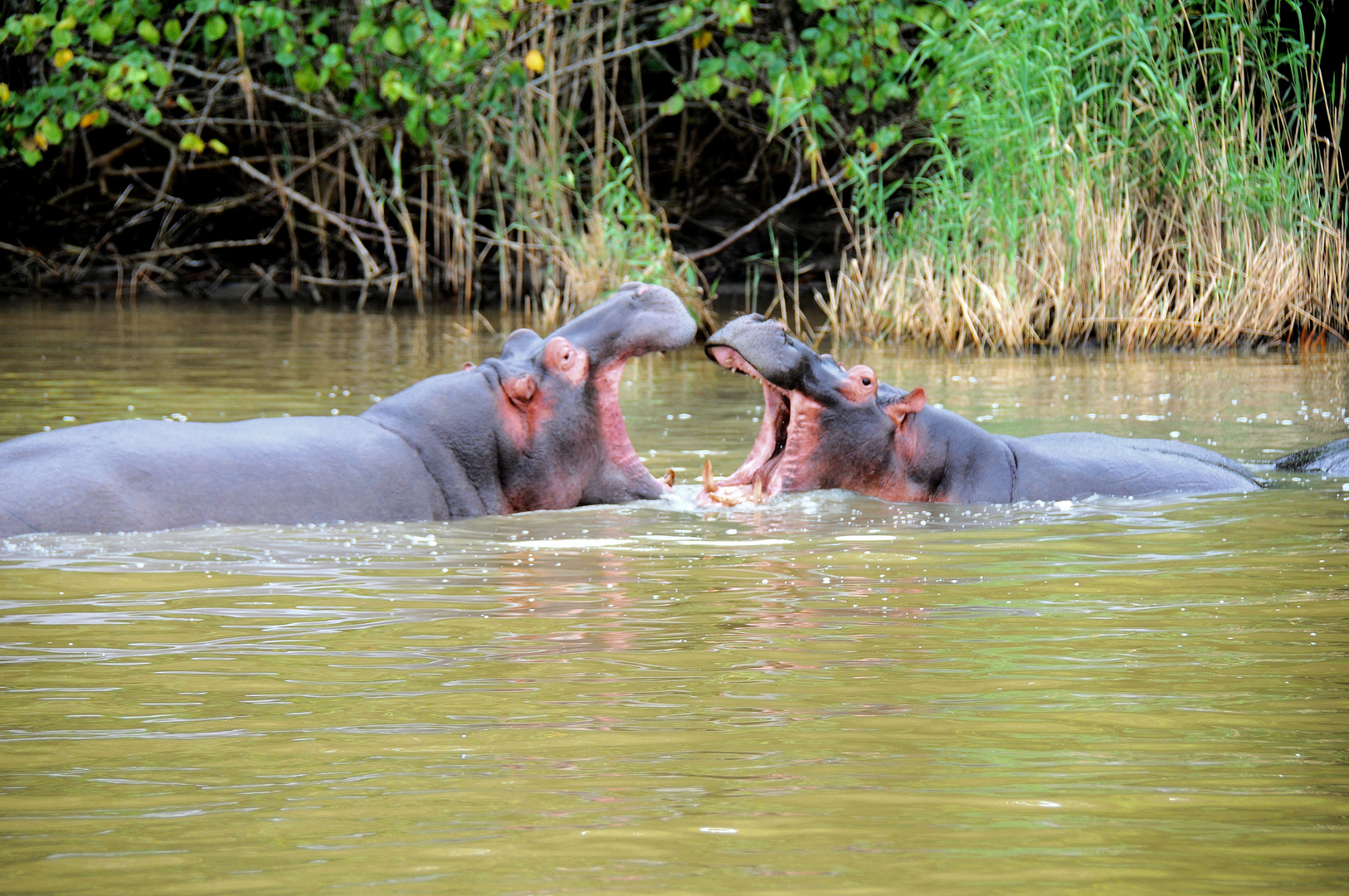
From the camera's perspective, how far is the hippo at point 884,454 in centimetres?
506

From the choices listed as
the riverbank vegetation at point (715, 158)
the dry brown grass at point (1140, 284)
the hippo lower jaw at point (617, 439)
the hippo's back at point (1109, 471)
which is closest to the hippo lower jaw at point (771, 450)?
the hippo lower jaw at point (617, 439)

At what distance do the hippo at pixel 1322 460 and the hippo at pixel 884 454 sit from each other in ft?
0.93

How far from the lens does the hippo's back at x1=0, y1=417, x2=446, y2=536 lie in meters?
4.38

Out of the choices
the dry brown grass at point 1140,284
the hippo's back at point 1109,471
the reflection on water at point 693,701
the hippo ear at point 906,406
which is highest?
the dry brown grass at point 1140,284

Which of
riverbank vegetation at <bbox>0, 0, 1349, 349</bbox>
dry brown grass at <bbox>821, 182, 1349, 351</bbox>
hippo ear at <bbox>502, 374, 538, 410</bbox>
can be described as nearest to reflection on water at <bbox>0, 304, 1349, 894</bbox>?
hippo ear at <bbox>502, 374, 538, 410</bbox>

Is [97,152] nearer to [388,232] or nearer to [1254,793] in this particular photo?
[388,232]

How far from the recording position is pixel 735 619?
11.3 ft

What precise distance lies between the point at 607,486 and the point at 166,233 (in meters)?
11.9

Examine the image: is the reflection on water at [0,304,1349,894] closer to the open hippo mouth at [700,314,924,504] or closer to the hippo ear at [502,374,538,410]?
the open hippo mouth at [700,314,924,504]

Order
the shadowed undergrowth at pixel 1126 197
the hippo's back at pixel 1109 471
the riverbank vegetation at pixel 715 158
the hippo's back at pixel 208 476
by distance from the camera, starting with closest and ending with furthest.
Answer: the hippo's back at pixel 208 476 < the hippo's back at pixel 1109 471 < the shadowed undergrowth at pixel 1126 197 < the riverbank vegetation at pixel 715 158

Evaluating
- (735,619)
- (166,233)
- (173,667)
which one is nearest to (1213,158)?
(735,619)

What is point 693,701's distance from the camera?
2773 mm

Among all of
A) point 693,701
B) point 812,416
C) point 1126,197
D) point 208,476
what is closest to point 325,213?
point 1126,197

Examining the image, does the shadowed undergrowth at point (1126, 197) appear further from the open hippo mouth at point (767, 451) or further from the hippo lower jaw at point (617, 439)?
the hippo lower jaw at point (617, 439)
